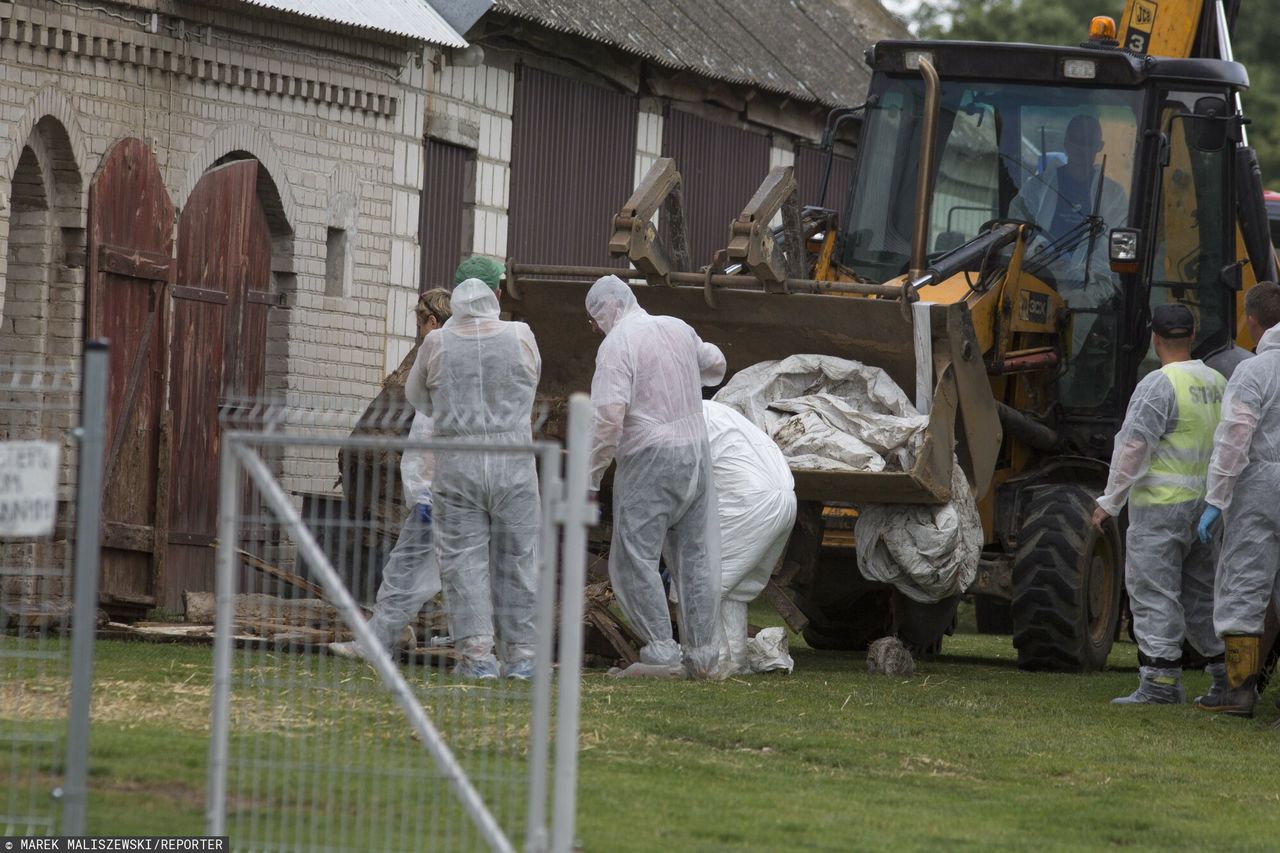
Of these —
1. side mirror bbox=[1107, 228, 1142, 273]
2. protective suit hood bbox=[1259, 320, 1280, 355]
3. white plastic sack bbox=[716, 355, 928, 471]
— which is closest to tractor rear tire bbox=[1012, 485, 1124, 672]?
white plastic sack bbox=[716, 355, 928, 471]

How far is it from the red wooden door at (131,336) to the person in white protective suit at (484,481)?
264 cm

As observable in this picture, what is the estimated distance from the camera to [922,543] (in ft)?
35.7

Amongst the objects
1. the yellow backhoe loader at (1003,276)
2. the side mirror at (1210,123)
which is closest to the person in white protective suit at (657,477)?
the yellow backhoe loader at (1003,276)

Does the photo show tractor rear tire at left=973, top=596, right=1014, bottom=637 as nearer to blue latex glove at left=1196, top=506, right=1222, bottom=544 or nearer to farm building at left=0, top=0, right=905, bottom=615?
farm building at left=0, top=0, right=905, bottom=615

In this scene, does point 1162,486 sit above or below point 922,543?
above

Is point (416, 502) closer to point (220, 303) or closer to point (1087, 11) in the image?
point (220, 303)

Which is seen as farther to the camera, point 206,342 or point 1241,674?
point 206,342

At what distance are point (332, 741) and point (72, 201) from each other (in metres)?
7.37

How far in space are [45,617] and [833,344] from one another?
4.47m

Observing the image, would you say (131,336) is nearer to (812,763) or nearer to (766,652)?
(766,652)

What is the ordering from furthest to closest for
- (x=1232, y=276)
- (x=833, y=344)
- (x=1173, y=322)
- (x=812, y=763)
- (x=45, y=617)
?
(x=1232, y=276) < (x=833, y=344) < (x=1173, y=322) < (x=45, y=617) < (x=812, y=763)

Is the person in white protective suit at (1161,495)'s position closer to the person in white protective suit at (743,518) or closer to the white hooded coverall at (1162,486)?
the white hooded coverall at (1162,486)

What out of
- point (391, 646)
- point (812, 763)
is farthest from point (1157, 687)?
point (391, 646)

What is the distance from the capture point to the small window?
15492 millimetres
